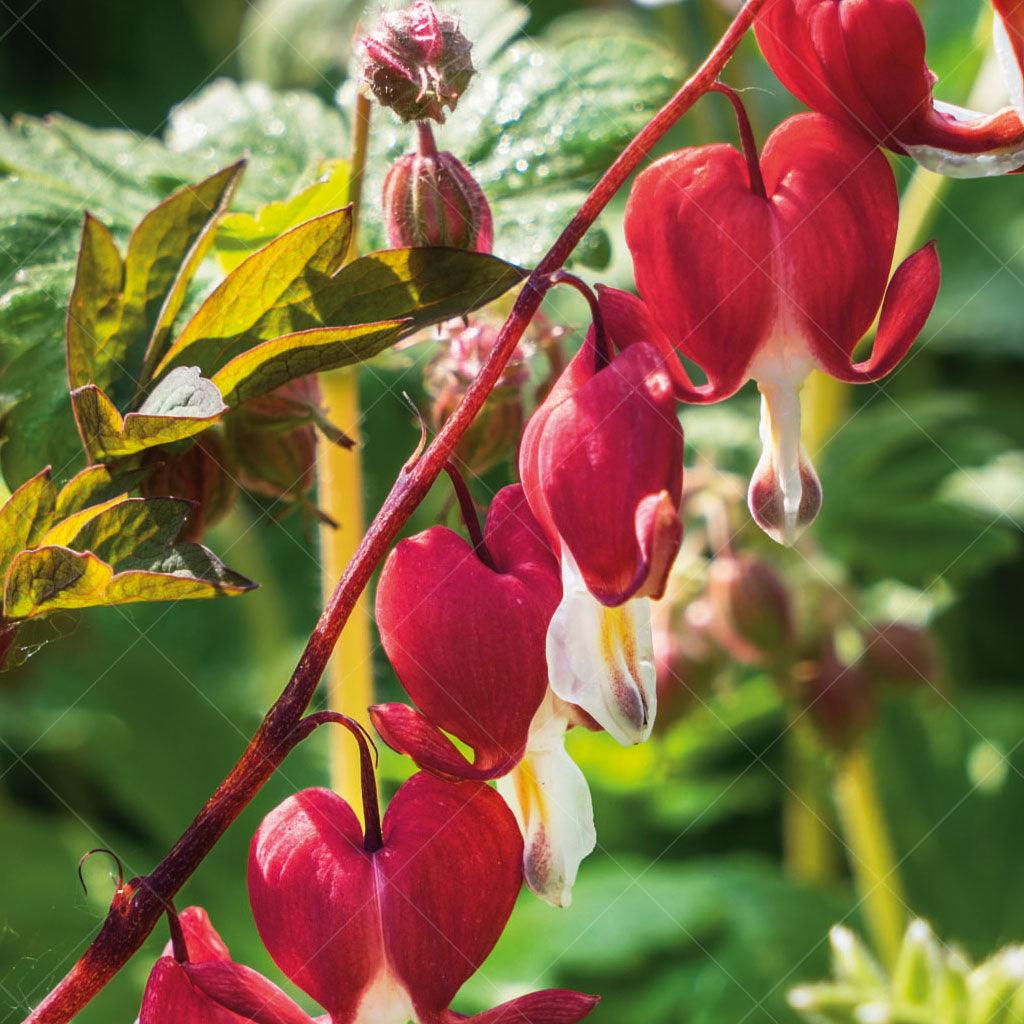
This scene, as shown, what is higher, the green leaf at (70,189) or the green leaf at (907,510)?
the green leaf at (70,189)

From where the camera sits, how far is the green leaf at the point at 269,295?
770 millimetres

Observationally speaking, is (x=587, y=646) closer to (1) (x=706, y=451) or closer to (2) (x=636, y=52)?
(2) (x=636, y=52)

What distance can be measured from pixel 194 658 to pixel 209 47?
4.56 feet

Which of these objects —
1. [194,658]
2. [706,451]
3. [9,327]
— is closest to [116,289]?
[9,327]

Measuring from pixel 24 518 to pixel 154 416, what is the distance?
11 centimetres

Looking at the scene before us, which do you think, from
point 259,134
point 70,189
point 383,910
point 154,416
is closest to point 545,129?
point 259,134

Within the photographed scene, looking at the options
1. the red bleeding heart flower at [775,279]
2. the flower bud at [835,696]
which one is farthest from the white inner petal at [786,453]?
the flower bud at [835,696]

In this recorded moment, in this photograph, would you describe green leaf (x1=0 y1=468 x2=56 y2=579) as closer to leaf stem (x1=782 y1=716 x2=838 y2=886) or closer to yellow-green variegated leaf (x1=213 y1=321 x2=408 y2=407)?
yellow-green variegated leaf (x1=213 y1=321 x2=408 y2=407)

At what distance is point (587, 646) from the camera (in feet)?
2.30

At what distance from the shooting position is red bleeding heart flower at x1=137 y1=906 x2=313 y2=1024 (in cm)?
68

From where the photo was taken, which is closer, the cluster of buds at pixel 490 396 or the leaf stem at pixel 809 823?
the cluster of buds at pixel 490 396

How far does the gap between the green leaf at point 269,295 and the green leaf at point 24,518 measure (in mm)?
103

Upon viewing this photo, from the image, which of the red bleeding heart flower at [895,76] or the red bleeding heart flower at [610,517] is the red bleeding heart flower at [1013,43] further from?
the red bleeding heart flower at [610,517]

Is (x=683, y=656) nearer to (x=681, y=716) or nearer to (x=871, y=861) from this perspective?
(x=681, y=716)
